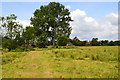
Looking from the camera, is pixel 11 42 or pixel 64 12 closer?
pixel 11 42

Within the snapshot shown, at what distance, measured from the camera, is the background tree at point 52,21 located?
204 feet

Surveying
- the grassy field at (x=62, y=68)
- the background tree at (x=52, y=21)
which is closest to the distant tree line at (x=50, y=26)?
the background tree at (x=52, y=21)

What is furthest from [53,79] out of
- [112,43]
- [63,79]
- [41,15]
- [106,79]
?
[112,43]

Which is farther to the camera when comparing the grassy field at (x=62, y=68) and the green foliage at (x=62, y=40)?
the green foliage at (x=62, y=40)

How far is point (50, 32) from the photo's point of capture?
64.3 meters

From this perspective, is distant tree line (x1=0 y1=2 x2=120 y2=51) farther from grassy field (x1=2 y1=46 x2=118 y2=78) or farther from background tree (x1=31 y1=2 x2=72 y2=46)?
grassy field (x1=2 y1=46 x2=118 y2=78)

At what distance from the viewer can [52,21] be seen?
2486 inches

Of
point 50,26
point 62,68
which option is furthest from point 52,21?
point 62,68

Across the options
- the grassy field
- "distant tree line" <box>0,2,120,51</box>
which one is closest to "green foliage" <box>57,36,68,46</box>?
"distant tree line" <box>0,2,120,51</box>

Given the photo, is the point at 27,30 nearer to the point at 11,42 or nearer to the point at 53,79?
the point at 11,42

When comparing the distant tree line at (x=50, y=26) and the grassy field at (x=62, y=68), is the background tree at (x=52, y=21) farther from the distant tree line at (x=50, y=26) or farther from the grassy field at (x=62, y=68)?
the grassy field at (x=62, y=68)

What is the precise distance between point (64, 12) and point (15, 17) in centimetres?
1924

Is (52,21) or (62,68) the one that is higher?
(52,21)

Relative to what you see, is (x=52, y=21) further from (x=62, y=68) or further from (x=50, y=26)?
(x=62, y=68)
